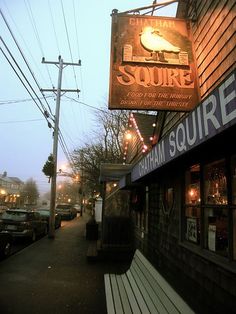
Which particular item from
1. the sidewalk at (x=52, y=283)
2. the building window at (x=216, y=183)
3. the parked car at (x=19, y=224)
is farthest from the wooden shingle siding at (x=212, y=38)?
the parked car at (x=19, y=224)

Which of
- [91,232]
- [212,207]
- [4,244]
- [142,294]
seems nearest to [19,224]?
[91,232]

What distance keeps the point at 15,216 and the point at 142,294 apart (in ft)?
39.8

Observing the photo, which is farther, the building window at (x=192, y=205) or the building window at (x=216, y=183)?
the building window at (x=192, y=205)

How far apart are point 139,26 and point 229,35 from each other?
2030 mm

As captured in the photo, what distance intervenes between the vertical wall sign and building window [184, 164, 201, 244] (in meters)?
1.14

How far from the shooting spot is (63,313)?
5801mm

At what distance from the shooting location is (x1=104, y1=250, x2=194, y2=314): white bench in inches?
160

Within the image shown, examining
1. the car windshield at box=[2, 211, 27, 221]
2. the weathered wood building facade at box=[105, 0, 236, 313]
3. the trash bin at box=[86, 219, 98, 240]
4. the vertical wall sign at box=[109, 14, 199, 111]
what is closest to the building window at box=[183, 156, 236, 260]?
the weathered wood building facade at box=[105, 0, 236, 313]

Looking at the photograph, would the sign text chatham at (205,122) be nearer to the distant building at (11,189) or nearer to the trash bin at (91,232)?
the trash bin at (91,232)

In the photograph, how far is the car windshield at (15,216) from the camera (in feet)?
52.0

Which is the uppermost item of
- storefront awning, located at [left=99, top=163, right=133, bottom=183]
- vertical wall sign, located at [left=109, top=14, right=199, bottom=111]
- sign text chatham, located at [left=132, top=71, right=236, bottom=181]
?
vertical wall sign, located at [left=109, top=14, right=199, bottom=111]

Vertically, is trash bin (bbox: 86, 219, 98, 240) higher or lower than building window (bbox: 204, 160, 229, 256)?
lower

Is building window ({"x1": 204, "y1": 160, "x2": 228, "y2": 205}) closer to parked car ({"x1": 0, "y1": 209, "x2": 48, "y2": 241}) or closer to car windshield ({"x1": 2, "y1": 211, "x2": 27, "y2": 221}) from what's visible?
parked car ({"x1": 0, "y1": 209, "x2": 48, "y2": 241})

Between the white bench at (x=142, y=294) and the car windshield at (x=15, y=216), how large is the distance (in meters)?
10.3
